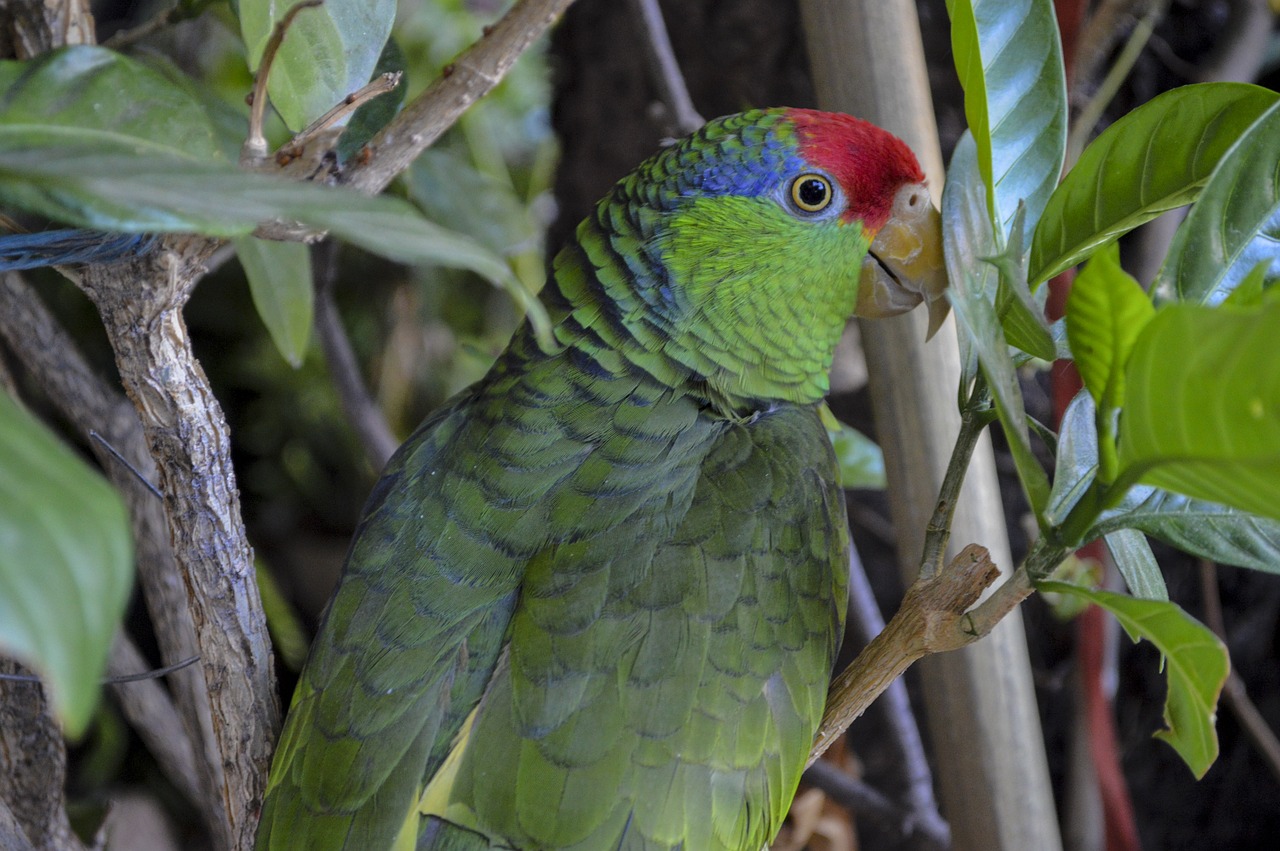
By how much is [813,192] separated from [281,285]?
1.38 ft

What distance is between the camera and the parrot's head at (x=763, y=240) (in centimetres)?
68

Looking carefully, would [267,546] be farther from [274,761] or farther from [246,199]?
[246,199]

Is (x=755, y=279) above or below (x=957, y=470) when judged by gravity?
above

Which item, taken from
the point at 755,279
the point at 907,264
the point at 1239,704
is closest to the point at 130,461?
the point at 755,279

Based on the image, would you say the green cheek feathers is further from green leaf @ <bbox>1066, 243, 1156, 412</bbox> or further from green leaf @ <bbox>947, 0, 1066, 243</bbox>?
green leaf @ <bbox>1066, 243, 1156, 412</bbox>

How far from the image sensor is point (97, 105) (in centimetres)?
45

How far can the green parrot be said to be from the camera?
0.56 m

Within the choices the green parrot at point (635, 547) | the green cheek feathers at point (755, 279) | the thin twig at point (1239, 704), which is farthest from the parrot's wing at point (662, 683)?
the thin twig at point (1239, 704)

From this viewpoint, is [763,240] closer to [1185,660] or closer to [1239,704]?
[1185,660]

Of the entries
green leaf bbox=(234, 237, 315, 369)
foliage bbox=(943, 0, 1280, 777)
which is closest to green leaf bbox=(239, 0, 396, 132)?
green leaf bbox=(234, 237, 315, 369)

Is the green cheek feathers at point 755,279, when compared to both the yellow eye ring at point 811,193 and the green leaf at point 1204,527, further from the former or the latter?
the green leaf at point 1204,527

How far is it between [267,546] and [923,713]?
1207 millimetres

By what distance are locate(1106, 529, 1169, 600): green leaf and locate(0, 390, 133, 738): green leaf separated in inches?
16.9

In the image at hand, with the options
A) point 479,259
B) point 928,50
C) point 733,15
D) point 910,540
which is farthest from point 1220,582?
point 479,259
